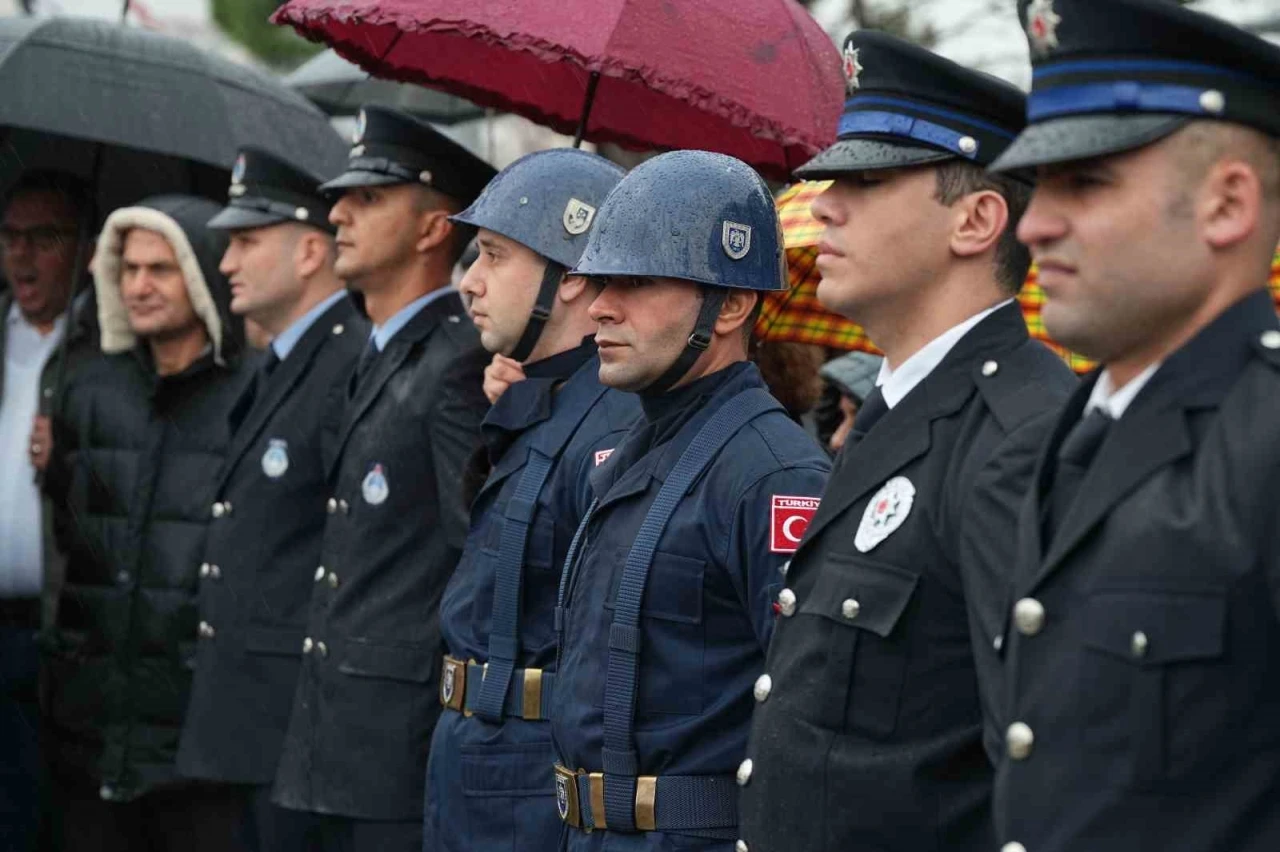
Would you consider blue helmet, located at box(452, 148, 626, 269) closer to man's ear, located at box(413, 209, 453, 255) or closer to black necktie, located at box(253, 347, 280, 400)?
man's ear, located at box(413, 209, 453, 255)

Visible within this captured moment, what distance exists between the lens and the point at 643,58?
507 centimetres

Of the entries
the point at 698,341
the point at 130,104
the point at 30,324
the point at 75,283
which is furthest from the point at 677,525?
the point at 30,324

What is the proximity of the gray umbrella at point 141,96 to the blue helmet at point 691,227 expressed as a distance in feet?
9.43

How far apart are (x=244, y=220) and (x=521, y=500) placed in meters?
2.32

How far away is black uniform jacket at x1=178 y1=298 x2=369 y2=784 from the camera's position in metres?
6.27

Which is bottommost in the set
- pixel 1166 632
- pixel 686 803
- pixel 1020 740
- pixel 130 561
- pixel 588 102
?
pixel 130 561

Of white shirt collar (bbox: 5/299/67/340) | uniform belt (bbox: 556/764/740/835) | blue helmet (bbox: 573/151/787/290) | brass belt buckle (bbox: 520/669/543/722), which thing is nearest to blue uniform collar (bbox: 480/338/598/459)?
brass belt buckle (bbox: 520/669/543/722)

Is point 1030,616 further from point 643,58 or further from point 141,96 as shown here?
point 141,96

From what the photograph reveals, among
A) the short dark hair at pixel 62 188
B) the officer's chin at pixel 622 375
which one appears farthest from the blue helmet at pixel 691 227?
the short dark hair at pixel 62 188

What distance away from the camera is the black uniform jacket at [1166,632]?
2.52 meters

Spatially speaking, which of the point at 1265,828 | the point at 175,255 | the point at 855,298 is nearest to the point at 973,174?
the point at 855,298

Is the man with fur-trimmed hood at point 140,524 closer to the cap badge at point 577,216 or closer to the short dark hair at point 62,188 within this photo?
the short dark hair at point 62,188

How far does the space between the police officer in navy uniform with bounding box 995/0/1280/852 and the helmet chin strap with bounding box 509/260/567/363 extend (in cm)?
249

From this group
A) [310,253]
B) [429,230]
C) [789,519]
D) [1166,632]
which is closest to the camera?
[1166,632]
